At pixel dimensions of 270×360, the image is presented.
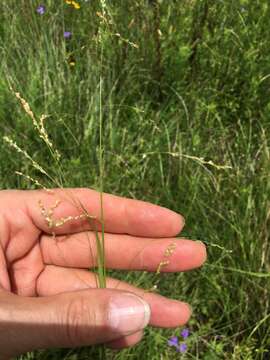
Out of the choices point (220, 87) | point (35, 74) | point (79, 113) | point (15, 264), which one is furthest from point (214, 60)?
point (15, 264)

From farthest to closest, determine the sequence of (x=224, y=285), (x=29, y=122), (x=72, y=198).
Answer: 1. (x=29, y=122)
2. (x=224, y=285)
3. (x=72, y=198)

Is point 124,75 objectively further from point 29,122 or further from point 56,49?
point 29,122

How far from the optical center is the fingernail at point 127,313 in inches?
50.7

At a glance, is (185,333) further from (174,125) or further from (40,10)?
(40,10)

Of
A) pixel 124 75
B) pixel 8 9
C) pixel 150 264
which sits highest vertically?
pixel 8 9

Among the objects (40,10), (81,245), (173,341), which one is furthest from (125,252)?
(40,10)

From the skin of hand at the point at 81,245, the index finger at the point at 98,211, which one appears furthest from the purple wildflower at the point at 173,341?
the index finger at the point at 98,211

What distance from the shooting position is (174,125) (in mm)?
2484

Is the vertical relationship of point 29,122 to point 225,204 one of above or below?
above

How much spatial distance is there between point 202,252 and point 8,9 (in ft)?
6.00

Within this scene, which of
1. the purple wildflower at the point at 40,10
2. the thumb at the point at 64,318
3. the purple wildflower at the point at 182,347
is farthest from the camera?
the purple wildflower at the point at 40,10

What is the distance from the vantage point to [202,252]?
1773 millimetres

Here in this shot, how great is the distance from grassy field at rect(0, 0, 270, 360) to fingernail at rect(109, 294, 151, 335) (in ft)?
1.81

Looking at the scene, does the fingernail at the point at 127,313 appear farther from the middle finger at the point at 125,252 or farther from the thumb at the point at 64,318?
the middle finger at the point at 125,252
